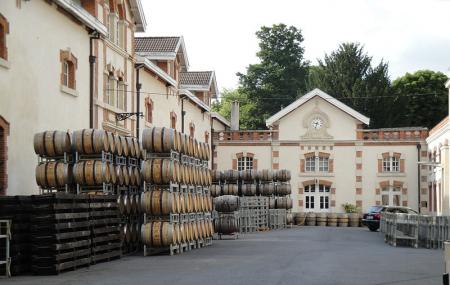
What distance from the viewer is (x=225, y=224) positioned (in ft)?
98.5

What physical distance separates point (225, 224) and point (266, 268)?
13555 millimetres

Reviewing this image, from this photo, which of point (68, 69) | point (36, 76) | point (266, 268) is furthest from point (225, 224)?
point (266, 268)

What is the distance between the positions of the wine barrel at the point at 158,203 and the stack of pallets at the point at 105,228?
3.89 feet

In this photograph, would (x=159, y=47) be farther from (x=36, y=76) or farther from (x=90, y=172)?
(x=90, y=172)

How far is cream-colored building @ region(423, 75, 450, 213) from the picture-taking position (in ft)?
144

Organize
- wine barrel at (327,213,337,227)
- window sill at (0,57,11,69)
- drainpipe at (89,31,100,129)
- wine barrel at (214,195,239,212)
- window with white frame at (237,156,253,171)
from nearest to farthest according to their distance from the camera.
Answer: window sill at (0,57,11,69), drainpipe at (89,31,100,129), wine barrel at (214,195,239,212), wine barrel at (327,213,337,227), window with white frame at (237,156,253,171)

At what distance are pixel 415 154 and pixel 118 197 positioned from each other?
1421 inches

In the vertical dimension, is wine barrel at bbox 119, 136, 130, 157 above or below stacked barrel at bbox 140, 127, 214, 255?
above

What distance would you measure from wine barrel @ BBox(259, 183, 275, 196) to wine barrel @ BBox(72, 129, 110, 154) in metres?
23.2

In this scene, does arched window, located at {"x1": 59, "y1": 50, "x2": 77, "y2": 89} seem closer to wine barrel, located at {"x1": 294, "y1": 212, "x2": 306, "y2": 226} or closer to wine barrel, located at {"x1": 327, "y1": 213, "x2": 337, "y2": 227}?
wine barrel, located at {"x1": 294, "y1": 212, "x2": 306, "y2": 226}

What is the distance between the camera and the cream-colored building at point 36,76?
20.0m

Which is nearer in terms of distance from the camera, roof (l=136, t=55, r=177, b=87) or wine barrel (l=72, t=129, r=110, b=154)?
wine barrel (l=72, t=129, r=110, b=154)

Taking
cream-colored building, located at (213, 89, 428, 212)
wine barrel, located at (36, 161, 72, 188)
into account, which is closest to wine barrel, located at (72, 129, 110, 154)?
wine barrel, located at (36, 161, 72, 188)

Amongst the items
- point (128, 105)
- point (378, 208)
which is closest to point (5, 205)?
point (128, 105)
